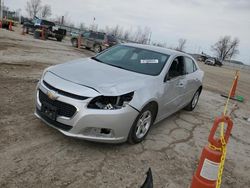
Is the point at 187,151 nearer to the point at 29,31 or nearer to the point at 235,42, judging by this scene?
the point at 29,31

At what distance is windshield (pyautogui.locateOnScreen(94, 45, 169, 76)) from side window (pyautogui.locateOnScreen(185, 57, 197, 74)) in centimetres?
106

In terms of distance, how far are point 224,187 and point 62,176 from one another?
7.20 feet

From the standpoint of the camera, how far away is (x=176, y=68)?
5590 millimetres

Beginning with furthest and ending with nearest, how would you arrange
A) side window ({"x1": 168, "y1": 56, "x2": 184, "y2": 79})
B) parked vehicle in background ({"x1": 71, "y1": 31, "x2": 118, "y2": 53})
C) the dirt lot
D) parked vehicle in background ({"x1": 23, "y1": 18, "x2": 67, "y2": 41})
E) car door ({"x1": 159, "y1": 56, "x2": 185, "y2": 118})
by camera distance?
parked vehicle in background ({"x1": 23, "y1": 18, "x2": 67, "y2": 41})
parked vehicle in background ({"x1": 71, "y1": 31, "x2": 118, "y2": 53})
side window ({"x1": 168, "y1": 56, "x2": 184, "y2": 79})
car door ({"x1": 159, "y1": 56, "x2": 185, "y2": 118})
the dirt lot

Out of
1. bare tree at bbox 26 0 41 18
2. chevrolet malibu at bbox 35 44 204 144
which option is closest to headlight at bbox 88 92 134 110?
chevrolet malibu at bbox 35 44 204 144

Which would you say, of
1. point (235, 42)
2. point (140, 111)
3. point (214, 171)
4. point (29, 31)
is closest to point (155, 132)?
point (140, 111)

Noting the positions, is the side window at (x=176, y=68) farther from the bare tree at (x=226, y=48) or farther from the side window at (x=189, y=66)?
the bare tree at (x=226, y=48)

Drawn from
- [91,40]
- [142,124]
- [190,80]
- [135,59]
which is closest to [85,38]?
[91,40]

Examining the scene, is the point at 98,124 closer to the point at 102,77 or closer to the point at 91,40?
the point at 102,77

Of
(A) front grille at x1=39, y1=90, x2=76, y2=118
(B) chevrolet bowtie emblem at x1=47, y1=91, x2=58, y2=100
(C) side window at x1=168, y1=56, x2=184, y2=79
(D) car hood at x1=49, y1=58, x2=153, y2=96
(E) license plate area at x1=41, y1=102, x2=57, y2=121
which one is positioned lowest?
(E) license plate area at x1=41, y1=102, x2=57, y2=121

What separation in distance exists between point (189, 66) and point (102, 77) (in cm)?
295

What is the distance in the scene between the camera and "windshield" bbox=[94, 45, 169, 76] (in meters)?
5.12

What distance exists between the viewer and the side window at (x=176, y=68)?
5241 mm

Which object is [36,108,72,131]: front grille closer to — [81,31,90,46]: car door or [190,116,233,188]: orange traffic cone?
[190,116,233,188]: orange traffic cone
